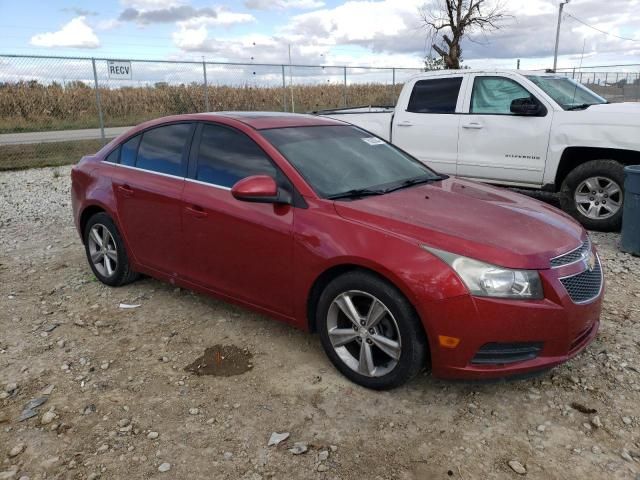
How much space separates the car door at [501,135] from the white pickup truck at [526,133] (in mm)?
12

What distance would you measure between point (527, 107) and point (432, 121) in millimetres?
1294

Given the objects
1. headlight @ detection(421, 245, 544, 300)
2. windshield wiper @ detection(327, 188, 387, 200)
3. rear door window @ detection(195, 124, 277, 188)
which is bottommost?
headlight @ detection(421, 245, 544, 300)

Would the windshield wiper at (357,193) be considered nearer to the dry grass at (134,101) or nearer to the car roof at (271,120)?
the car roof at (271,120)

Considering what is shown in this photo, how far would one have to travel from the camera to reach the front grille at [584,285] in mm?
2904

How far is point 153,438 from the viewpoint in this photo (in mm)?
2803

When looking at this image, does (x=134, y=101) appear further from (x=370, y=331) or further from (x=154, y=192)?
(x=370, y=331)

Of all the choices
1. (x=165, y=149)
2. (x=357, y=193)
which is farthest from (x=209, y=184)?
(x=357, y=193)

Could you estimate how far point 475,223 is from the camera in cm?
309

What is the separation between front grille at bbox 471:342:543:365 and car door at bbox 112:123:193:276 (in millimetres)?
2314

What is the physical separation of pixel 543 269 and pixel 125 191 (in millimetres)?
3233

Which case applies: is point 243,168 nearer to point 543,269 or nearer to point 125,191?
point 125,191

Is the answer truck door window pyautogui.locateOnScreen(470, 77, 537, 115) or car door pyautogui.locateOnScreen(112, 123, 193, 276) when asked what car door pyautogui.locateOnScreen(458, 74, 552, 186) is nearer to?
truck door window pyautogui.locateOnScreen(470, 77, 537, 115)

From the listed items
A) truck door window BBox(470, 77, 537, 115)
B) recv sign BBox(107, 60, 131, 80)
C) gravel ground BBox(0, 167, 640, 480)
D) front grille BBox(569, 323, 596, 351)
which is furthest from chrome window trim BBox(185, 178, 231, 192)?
recv sign BBox(107, 60, 131, 80)

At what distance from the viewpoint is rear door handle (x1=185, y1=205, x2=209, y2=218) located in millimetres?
3791
